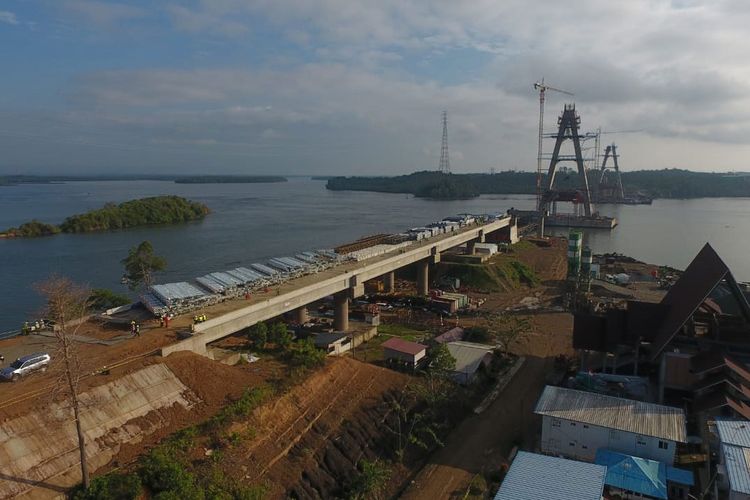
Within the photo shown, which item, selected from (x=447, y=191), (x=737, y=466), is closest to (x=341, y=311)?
(x=737, y=466)

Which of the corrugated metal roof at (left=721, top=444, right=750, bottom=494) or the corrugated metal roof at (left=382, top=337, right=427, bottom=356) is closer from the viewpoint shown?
the corrugated metal roof at (left=721, top=444, right=750, bottom=494)

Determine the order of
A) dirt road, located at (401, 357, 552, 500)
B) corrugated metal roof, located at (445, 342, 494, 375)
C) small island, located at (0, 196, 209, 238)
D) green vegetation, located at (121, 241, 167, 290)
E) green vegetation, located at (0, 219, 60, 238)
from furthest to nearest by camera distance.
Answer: small island, located at (0, 196, 209, 238) < green vegetation, located at (0, 219, 60, 238) < green vegetation, located at (121, 241, 167, 290) < corrugated metal roof, located at (445, 342, 494, 375) < dirt road, located at (401, 357, 552, 500)

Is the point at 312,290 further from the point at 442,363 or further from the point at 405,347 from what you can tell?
the point at 442,363

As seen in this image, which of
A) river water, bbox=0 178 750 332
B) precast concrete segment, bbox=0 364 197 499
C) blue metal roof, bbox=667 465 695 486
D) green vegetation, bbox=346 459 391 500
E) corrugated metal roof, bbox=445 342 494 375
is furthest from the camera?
river water, bbox=0 178 750 332

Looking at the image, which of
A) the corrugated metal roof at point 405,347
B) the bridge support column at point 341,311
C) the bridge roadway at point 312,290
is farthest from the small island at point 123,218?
the corrugated metal roof at point 405,347

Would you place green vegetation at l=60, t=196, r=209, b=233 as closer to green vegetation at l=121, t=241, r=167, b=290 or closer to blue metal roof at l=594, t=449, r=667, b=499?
green vegetation at l=121, t=241, r=167, b=290

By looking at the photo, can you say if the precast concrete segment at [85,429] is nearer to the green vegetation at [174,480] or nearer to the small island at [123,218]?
the green vegetation at [174,480]

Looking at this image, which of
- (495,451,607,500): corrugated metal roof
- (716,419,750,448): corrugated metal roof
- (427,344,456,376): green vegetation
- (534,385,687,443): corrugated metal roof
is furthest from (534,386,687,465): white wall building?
(427,344,456,376): green vegetation
